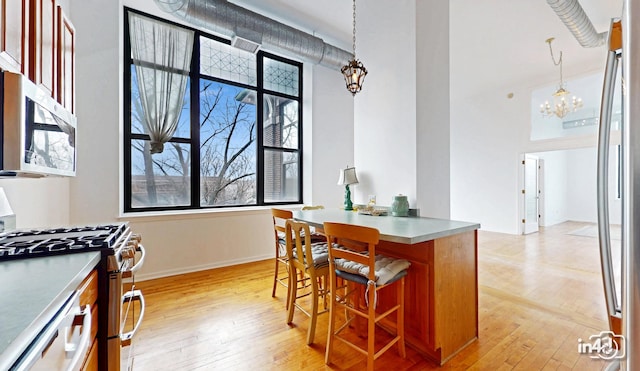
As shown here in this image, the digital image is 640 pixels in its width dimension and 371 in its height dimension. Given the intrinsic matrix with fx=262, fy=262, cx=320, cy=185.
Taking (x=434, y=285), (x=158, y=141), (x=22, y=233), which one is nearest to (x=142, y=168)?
(x=158, y=141)

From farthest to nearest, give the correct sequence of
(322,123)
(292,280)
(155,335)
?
(322,123)
(292,280)
(155,335)

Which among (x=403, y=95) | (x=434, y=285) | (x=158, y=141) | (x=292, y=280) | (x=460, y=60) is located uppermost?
(x=460, y=60)

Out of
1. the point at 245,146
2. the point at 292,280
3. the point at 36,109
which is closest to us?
the point at 36,109

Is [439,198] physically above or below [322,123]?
below

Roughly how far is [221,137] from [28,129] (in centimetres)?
297

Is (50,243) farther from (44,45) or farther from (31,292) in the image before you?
(44,45)

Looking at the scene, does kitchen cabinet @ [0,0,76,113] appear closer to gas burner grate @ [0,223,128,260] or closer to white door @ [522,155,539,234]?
gas burner grate @ [0,223,128,260]

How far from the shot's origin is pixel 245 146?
4.15 metres

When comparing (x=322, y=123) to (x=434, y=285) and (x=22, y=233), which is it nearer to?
(x=434, y=285)

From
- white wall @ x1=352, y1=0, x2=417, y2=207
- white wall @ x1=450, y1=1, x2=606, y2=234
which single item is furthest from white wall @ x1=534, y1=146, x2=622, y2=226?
white wall @ x1=352, y1=0, x2=417, y2=207

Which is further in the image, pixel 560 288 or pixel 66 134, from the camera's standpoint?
pixel 560 288

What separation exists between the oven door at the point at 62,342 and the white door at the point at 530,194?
7.39 m

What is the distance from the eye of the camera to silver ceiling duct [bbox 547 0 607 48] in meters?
2.76

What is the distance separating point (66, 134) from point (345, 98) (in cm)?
417
